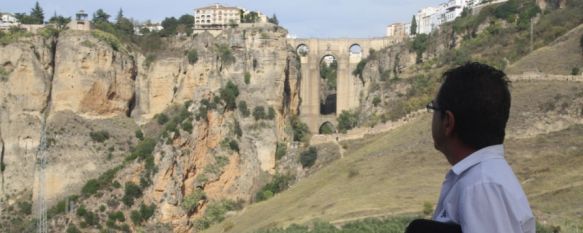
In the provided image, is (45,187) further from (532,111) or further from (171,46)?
(532,111)

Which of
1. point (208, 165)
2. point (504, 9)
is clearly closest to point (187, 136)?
point (208, 165)

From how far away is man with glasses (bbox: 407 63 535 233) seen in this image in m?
3.24

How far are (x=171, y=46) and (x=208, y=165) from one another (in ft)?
52.9

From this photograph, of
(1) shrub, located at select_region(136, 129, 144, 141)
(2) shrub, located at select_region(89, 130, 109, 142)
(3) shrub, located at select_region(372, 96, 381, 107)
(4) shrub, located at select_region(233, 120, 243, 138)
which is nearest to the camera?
(4) shrub, located at select_region(233, 120, 243, 138)

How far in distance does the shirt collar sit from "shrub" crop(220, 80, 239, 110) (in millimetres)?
56311

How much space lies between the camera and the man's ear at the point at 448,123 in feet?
11.6

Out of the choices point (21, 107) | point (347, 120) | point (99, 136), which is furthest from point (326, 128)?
point (21, 107)

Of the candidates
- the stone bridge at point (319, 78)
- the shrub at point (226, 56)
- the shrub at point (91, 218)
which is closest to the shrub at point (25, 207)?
the shrub at point (91, 218)

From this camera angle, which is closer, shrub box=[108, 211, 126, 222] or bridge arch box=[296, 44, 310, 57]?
shrub box=[108, 211, 126, 222]

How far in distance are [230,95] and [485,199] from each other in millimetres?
57303

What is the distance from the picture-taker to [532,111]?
43.3 m

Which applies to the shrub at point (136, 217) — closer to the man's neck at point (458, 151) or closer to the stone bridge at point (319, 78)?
the stone bridge at point (319, 78)

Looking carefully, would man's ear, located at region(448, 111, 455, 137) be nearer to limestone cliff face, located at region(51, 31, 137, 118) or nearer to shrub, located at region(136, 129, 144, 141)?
shrub, located at region(136, 129, 144, 141)

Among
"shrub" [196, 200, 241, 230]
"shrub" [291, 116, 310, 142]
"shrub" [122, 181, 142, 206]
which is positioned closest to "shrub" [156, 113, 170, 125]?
"shrub" [291, 116, 310, 142]
